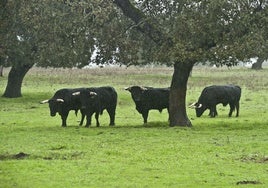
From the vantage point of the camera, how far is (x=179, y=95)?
97.9ft

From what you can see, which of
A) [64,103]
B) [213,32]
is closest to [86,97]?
[64,103]

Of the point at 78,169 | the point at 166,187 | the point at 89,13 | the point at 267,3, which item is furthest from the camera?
the point at 89,13

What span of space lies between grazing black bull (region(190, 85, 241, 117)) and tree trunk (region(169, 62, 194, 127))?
5884mm

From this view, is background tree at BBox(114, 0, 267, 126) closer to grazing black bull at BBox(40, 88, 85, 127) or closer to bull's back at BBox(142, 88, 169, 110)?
bull's back at BBox(142, 88, 169, 110)

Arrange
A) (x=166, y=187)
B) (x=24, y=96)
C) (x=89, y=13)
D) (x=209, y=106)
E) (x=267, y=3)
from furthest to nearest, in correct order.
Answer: (x=24, y=96), (x=209, y=106), (x=89, y=13), (x=267, y=3), (x=166, y=187)

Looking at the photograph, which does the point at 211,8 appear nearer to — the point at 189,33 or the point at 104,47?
the point at 189,33

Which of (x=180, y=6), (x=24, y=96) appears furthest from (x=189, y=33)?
(x=24, y=96)

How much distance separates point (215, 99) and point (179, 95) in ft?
21.9

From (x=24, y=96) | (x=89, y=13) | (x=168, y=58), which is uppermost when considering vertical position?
(x=89, y=13)

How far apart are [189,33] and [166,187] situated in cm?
1299

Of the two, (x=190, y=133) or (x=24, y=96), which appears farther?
(x=24, y=96)

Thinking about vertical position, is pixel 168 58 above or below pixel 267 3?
below

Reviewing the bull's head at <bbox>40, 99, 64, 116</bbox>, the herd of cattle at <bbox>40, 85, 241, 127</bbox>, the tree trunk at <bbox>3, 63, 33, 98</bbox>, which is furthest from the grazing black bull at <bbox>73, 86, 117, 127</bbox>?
Result: the tree trunk at <bbox>3, 63, 33, 98</bbox>

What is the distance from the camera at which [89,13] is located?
2856 cm
